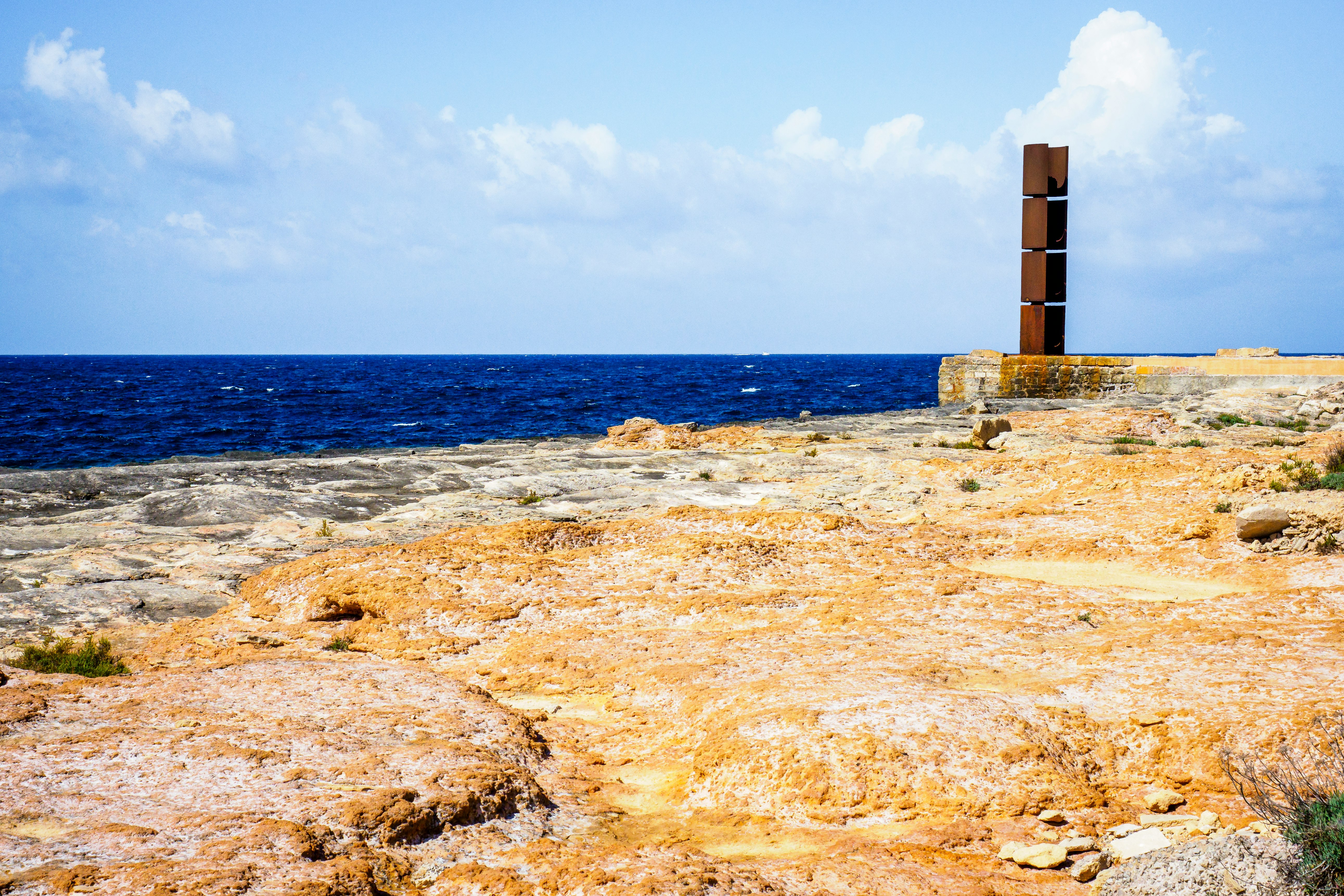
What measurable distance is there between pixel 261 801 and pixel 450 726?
3.63 feet

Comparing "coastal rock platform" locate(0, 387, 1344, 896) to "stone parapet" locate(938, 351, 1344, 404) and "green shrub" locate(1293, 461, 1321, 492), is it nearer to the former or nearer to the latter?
"green shrub" locate(1293, 461, 1321, 492)

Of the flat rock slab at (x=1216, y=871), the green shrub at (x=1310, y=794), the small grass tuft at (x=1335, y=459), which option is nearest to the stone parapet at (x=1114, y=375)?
the small grass tuft at (x=1335, y=459)

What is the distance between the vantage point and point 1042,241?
72.2 feet

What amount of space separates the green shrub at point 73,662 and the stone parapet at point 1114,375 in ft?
63.9

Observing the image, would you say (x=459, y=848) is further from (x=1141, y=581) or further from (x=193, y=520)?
(x=193, y=520)

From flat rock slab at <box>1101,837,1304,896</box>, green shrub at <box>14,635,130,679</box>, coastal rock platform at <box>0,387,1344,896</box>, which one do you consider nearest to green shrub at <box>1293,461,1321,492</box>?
coastal rock platform at <box>0,387,1344,896</box>

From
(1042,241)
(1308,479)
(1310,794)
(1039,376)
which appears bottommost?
(1310,794)

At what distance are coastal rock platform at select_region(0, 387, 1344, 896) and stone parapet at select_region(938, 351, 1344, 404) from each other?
10.5m

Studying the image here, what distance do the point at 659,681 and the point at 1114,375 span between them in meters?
18.7

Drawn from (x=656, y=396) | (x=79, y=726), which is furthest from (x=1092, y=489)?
(x=656, y=396)

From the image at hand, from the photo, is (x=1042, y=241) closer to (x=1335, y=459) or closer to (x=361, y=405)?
(x=1335, y=459)

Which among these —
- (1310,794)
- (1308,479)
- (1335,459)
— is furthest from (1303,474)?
(1310,794)

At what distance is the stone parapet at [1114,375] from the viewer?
19.4 m

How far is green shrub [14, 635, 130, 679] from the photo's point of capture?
550 cm
